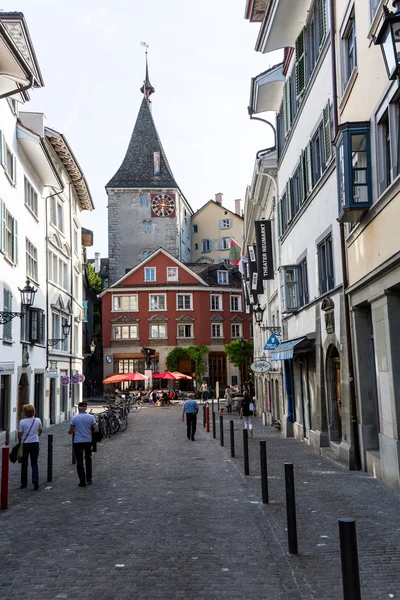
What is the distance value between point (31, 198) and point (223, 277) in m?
37.4

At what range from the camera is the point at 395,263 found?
1021cm

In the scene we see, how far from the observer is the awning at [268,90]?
22188mm

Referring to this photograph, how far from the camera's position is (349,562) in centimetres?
416

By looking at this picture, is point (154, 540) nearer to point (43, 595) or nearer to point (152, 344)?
point (43, 595)

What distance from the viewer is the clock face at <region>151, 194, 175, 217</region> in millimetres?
73375

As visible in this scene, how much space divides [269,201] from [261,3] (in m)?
8.82

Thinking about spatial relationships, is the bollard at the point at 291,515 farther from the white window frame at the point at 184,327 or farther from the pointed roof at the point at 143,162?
the pointed roof at the point at 143,162

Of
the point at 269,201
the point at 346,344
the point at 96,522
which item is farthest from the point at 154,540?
the point at 269,201

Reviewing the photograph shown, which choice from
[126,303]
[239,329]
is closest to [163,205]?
[126,303]

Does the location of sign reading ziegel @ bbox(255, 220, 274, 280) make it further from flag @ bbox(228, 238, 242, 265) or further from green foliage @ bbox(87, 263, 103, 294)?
green foliage @ bbox(87, 263, 103, 294)

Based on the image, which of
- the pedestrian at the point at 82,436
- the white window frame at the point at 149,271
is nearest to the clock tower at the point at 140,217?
the white window frame at the point at 149,271

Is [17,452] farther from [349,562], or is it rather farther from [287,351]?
[349,562]

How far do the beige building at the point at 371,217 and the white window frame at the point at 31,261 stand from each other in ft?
53.3

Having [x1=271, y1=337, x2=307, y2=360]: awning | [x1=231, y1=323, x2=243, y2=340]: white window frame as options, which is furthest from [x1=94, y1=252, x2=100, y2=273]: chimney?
[x1=271, y1=337, x2=307, y2=360]: awning
